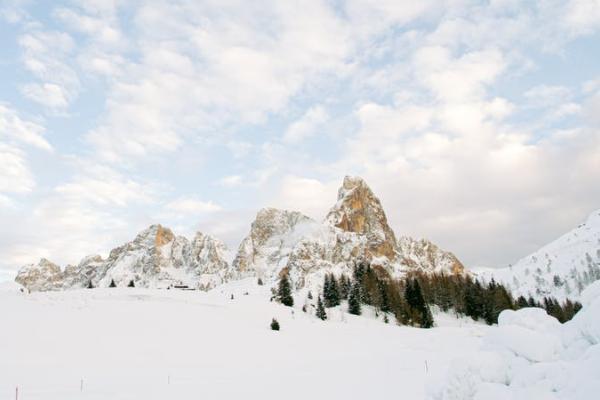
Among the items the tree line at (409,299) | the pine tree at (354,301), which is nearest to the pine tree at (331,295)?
the tree line at (409,299)

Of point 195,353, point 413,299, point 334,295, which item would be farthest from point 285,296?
point 195,353

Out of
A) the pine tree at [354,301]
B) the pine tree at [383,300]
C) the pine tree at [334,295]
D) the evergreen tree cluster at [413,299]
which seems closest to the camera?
the evergreen tree cluster at [413,299]

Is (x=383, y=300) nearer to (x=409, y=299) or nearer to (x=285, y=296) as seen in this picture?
(x=409, y=299)

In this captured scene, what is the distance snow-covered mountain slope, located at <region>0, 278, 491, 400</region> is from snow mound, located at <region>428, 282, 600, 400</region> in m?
10.3

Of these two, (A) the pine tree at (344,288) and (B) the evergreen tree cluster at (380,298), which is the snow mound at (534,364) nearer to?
(B) the evergreen tree cluster at (380,298)

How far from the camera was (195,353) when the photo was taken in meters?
36.8

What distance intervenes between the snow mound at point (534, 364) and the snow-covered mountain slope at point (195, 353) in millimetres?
10331

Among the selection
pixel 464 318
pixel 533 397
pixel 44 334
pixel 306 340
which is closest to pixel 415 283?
pixel 464 318

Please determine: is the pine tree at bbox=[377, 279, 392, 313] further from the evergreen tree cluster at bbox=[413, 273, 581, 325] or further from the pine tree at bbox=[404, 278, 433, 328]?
the evergreen tree cluster at bbox=[413, 273, 581, 325]

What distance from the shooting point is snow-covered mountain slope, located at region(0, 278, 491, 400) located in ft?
73.5

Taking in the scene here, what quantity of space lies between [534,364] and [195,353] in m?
33.1

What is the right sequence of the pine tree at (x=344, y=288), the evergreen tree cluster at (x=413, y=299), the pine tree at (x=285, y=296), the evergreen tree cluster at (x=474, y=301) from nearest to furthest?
1. the evergreen tree cluster at (x=413, y=299)
2. the pine tree at (x=285, y=296)
3. the evergreen tree cluster at (x=474, y=301)
4. the pine tree at (x=344, y=288)

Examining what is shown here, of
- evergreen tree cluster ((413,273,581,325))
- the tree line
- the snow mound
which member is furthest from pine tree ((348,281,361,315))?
the snow mound

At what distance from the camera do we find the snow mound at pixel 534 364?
24.6ft
